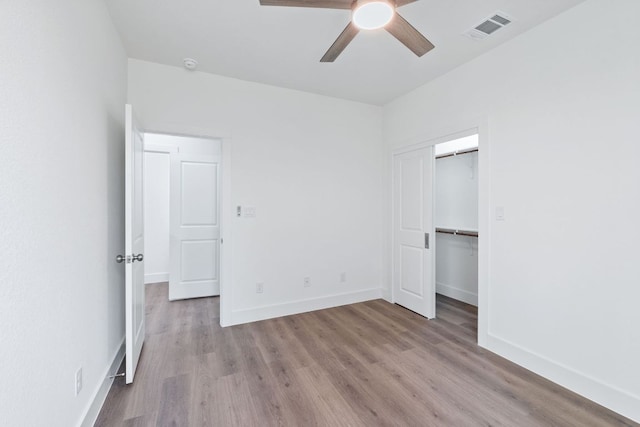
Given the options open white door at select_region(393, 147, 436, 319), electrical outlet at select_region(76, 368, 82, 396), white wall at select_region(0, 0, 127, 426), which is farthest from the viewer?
open white door at select_region(393, 147, 436, 319)

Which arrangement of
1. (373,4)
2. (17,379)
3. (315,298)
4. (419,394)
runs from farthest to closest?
(315,298) < (419,394) < (373,4) < (17,379)

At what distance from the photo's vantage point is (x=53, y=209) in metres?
1.26

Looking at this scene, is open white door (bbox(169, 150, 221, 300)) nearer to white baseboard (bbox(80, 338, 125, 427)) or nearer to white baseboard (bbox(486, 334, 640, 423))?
white baseboard (bbox(80, 338, 125, 427))

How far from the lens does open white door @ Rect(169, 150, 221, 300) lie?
13.1 ft

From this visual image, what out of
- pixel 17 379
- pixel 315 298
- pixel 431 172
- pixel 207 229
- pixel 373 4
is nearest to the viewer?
pixel 17 379

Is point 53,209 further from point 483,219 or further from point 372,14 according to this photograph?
point 483,219

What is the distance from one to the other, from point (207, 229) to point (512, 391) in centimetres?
385

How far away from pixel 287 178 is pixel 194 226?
5.51 ft

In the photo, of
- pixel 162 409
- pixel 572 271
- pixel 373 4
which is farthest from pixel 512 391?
pixel 373 4

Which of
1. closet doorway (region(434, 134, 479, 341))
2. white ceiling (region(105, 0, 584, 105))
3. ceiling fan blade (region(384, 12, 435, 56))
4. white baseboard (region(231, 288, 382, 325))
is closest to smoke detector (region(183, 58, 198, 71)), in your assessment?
white ceiling (region(105, 0, 584, 105))

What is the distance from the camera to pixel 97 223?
183 centimetres

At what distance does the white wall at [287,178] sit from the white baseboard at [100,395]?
43.7 inches

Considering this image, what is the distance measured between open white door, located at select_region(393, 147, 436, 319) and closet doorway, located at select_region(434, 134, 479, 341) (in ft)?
0.87

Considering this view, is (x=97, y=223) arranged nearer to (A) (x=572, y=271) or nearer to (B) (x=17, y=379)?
(B) (x=17, y=379)
